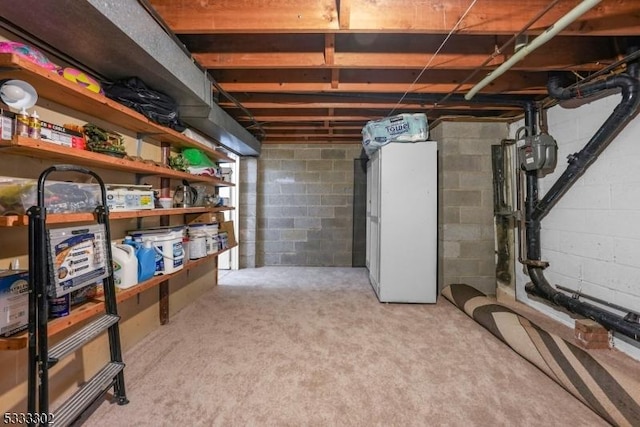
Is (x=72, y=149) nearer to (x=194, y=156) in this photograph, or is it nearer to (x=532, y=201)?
(x=194, y=156)

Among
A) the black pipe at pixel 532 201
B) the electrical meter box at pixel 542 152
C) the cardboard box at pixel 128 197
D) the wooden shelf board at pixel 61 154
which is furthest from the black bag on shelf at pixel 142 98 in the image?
the black pipe at pixel 532 201

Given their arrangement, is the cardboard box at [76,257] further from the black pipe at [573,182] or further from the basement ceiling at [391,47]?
the black pipe at [573,182]

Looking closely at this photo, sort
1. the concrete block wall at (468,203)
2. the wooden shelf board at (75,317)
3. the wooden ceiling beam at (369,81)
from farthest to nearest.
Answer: the concrete block wall at (468,203)
the wooden ceiling beam at (369,81)
the wooden shelf board at (75,317)

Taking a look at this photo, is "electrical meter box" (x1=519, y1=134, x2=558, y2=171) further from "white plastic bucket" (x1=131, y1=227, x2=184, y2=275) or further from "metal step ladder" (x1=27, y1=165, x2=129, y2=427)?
"metal step ladder" (x1=27, y1=165, x2=129, y2=427)

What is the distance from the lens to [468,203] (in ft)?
10.3

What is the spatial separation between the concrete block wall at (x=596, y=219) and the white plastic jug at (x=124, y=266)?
344 centimetres

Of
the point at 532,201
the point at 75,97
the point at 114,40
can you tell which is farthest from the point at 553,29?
the point at 75,97

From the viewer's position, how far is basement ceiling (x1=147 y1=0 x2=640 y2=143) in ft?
5.27

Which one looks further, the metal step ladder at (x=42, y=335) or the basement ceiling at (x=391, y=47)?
the basement ceiling at (x=391, y=47)

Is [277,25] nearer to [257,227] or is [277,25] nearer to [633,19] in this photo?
[633,19]

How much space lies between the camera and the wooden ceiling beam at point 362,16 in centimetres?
160

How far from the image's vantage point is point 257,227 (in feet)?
14.8

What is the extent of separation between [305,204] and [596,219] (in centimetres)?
345

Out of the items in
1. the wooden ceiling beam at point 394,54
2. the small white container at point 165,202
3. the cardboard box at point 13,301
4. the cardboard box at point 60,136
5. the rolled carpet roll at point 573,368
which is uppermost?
→ the wooden ceiling beam at point 394,54
